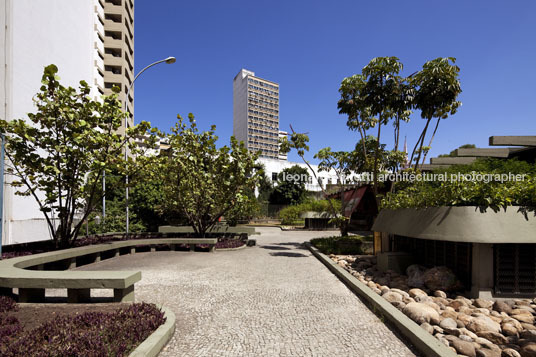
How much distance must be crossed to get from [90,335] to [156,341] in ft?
2.54

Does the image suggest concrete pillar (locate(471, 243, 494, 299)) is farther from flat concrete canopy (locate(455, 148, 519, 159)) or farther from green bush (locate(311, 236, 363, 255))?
flat concrete canopy (locate(455, 148, 519, 159))

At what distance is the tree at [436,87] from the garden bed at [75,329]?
11.2m

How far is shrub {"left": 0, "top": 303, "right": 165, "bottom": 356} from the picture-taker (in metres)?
3.13

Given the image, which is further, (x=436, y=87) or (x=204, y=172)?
(x=204, y=172)

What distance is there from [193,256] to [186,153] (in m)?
4.70

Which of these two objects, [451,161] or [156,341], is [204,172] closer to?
[156,341]

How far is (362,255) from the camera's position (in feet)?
38.8

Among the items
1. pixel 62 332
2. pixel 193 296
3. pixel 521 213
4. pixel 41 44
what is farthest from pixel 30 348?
pixel 41 44

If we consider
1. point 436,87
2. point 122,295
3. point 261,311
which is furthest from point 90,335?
point 436,87

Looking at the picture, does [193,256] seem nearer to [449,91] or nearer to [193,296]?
[193,296]

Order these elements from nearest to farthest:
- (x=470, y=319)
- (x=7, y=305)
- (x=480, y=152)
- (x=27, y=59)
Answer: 1. (x=470, y=319)
2. (x=7, y=305)
3. (x=27, y=59)
4. (x=480, y=152)

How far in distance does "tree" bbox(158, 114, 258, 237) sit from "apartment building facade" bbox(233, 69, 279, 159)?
13232 cm

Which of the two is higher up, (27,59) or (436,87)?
(27,59)

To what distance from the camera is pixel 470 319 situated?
4.66 m
